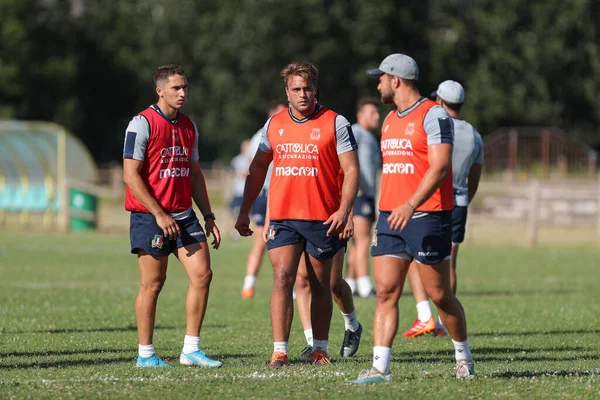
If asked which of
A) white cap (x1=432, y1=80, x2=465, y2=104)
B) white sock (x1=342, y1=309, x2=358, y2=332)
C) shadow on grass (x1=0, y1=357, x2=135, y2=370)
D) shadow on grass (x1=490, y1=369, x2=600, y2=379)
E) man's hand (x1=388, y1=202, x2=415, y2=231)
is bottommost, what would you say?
shadow on grass (x1=0, y1=357, x2=135, y2=370)

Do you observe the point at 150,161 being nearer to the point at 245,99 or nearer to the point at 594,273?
the point at 594,273

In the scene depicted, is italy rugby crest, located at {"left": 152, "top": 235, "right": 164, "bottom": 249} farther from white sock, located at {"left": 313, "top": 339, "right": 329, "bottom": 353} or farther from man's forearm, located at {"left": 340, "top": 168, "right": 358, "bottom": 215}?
white sock, located at {"left": 313, "top": 339, "right": 329, "bottom": 353}

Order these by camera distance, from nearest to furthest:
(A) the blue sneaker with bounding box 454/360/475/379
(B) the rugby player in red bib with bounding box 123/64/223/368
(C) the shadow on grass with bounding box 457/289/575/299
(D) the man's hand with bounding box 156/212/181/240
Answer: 1. (A) the blue sneaker with bounding box 454/360/475/379
2. (D) the man's hand with bounding box 156/212/181/240
3. (B) the rugby player in red bib with bounding box 123/64/223/368
4. (C) the shadow on grass with bounding box 457/289/575/299

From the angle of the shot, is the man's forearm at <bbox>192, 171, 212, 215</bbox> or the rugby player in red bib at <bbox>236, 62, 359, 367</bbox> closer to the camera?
the rugby player in red bib at <bbox>236, 62, 359, 367</bbox>

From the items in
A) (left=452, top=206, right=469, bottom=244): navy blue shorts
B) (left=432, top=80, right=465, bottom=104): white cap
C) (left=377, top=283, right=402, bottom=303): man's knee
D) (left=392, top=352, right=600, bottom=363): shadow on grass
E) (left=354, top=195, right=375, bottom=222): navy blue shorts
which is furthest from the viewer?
(left=354, top=195, right=375, bottom=222): navy blue shorts

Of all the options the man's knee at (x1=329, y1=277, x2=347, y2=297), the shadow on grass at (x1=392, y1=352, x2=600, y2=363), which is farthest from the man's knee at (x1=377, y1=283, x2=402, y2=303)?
the man's knee at (x1=329, y1=277, x2=347, y2=297)

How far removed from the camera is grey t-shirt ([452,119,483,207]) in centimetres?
1089

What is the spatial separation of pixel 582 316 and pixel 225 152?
175 ft

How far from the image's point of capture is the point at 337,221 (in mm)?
8641

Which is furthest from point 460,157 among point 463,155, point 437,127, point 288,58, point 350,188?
point 288,58

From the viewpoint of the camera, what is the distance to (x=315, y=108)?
8828mm

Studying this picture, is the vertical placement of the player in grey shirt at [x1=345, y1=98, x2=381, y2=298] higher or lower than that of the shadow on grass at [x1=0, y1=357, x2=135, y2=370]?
higher

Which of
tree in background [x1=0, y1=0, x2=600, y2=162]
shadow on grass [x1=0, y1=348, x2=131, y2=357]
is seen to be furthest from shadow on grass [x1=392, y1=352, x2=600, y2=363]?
tree in background [x1=0, y1=0, x2=600, y2=162]

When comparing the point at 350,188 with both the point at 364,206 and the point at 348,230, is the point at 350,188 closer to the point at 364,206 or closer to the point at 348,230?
the point at 348,230
